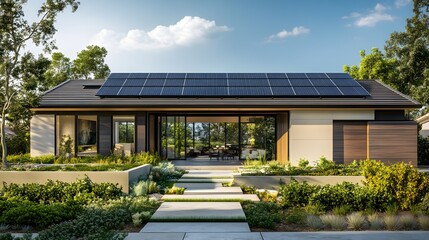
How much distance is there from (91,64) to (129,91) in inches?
776

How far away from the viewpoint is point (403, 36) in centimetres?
2606

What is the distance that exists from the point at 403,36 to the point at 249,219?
23873mm

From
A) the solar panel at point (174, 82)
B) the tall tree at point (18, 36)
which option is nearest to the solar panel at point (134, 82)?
the solar panel at point (174, 82)

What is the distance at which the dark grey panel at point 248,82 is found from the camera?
19531mm

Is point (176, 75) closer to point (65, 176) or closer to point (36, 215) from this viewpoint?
point (65, 176)

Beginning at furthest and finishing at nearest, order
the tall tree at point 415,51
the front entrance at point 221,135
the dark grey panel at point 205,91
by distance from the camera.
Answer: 1. the tall tree at point 415,51
2. the front entrance at point 221,135
3. the dark grey panel at point 205,91

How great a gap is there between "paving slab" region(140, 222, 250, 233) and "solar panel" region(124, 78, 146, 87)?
13.0 m

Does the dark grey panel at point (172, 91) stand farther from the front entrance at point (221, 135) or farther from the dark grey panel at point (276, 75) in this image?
the dark grey panel at point (276, 75)

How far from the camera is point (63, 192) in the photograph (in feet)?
33.4

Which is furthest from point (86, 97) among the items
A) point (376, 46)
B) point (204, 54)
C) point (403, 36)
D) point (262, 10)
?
point (376, 46)

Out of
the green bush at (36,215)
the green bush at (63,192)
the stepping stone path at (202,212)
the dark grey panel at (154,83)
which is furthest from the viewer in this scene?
the dark grey panel at (154,83)

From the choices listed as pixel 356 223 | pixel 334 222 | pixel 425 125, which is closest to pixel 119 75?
pixel 334 222

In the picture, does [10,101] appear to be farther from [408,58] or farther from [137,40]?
[408,58]

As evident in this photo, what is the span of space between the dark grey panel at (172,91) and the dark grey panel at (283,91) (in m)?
4.81
